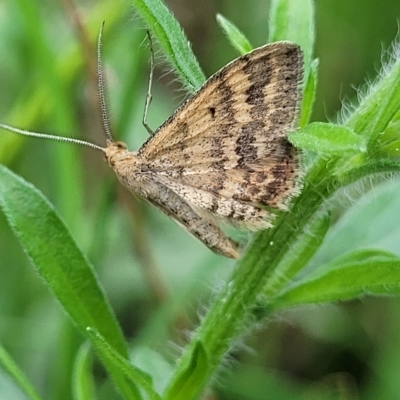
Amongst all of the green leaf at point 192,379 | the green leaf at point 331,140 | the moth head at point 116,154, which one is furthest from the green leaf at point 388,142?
the moth head at point 116,154

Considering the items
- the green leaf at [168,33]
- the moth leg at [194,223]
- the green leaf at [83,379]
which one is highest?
the green leaf at [168,33]

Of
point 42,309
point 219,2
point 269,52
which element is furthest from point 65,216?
point 219,2

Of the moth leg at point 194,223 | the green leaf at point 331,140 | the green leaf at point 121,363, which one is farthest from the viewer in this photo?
the moth leg at point 194,223

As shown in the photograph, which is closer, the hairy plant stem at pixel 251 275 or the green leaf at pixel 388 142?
the green leaf at pixel 388 142

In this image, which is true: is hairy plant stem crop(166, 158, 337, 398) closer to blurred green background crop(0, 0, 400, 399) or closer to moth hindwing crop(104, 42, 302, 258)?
moth hindwing crop(104, 42, 302, 258)

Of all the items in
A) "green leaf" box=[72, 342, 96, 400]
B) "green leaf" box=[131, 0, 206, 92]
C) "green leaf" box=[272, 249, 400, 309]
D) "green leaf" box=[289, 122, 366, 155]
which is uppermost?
"green leaf" box=[131, 0, 206, 92]

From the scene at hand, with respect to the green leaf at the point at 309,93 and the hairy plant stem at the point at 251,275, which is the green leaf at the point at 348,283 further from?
the green leaf at the point at 309,93

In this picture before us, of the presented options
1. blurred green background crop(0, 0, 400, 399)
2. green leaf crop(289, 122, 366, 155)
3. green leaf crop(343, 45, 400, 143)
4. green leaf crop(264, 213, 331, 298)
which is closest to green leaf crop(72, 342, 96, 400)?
blurred green background crop(0, 0, 400, 399)
